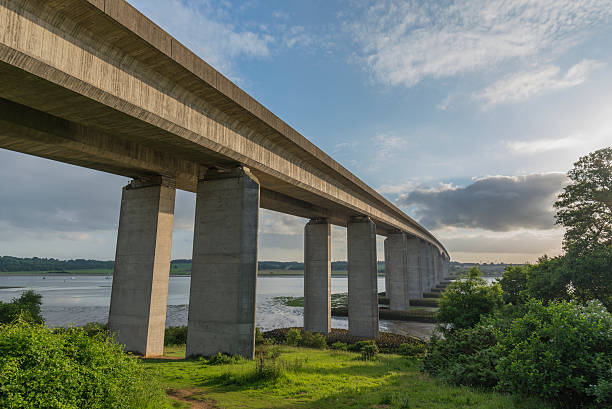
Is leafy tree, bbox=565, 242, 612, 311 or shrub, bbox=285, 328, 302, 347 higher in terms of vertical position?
leafy tree, bbox=565, 242, 612, 311

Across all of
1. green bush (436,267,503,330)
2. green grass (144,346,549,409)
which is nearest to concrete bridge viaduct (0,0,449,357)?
green grass (144,346,549,409)

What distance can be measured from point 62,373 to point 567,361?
11.7 meters

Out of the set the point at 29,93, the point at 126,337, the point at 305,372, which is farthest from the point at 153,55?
the point at 126,337

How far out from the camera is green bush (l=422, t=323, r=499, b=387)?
1401 cm

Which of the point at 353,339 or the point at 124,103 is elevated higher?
the point at 124,103

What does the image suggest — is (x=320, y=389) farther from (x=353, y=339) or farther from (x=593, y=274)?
(x=353, y=339)

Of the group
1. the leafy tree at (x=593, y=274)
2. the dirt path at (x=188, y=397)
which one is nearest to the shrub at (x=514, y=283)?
the leafy tree at (x=593, y=274)

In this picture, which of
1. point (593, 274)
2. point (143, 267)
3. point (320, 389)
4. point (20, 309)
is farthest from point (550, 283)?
point (20, 309)

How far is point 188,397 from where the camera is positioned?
11.1 m

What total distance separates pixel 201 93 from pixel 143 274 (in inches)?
411

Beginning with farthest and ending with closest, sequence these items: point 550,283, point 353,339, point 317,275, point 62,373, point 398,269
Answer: point 398,269, point 317,275, point 353,339, point 550,283, point 62,373

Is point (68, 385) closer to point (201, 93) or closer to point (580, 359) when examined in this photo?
point (201, 93)

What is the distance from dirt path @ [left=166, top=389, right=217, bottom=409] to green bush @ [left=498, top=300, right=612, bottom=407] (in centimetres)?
872

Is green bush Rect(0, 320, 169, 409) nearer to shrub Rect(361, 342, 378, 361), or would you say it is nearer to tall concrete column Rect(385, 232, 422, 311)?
shrub Rect(361, 342, 378, 361)
